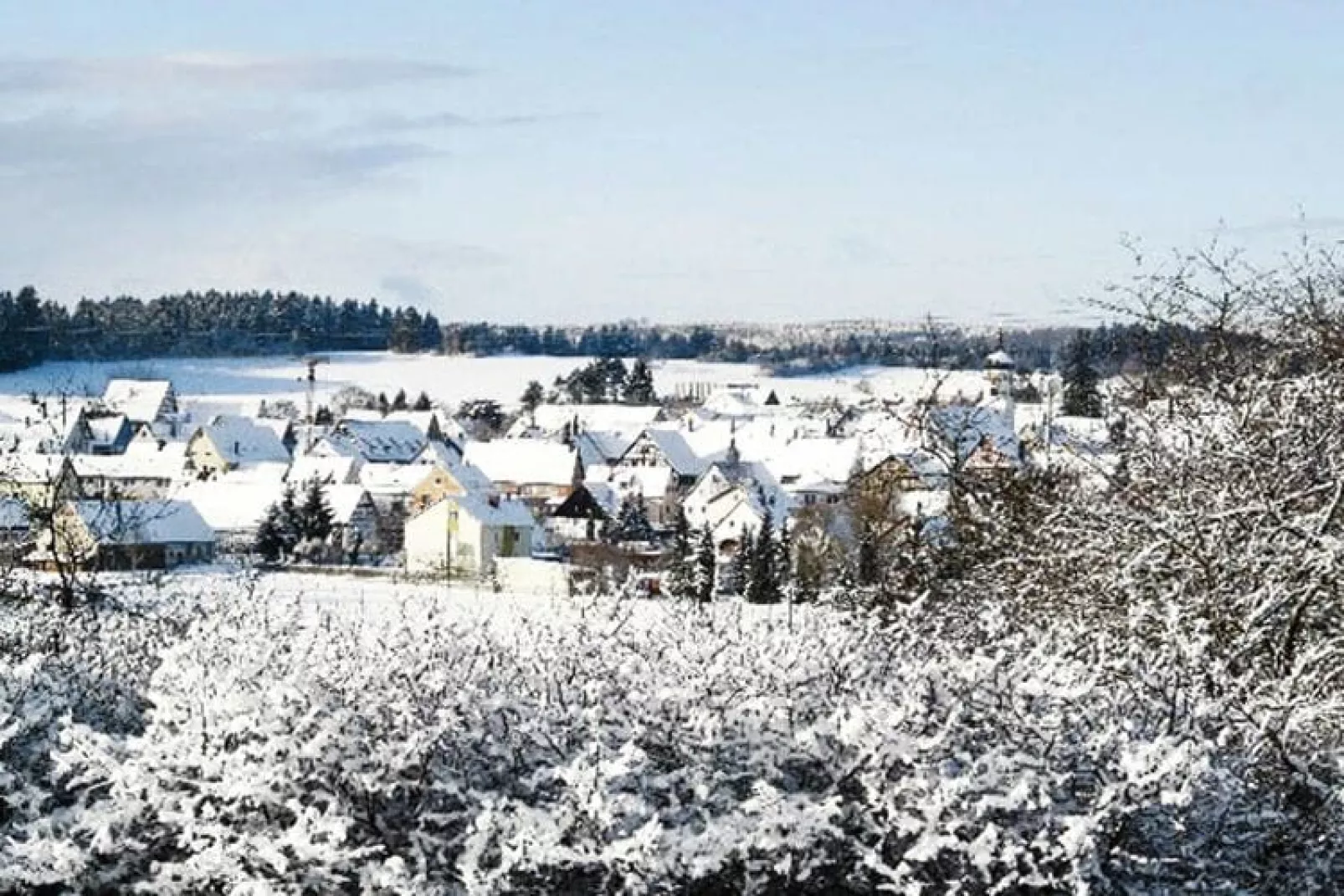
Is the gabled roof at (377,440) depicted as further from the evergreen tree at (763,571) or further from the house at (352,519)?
the evergreen tree at (763,571)

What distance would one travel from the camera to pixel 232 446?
85.7 metres

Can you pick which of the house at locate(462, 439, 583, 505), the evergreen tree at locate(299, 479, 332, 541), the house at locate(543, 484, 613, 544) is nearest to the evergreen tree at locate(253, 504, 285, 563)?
the evergreen tree at locate(299, 479, 332, 541)

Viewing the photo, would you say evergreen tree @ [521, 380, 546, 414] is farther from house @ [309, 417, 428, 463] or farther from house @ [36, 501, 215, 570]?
house @ [36, 501, 215, 570]

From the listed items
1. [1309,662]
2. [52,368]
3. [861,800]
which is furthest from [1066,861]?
[52,368]

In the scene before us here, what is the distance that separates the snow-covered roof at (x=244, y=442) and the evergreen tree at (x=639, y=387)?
143 feet

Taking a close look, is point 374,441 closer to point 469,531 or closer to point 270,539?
point 270,539

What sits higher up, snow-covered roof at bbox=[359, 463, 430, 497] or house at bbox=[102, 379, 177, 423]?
house at bbox=[102, 379, 177, 423]

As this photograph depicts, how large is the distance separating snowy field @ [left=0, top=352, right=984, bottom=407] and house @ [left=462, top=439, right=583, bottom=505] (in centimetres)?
3479

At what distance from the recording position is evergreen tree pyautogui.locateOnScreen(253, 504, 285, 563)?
159 feet

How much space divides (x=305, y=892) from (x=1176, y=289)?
26.1 feet

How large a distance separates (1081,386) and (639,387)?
111482 millimetres

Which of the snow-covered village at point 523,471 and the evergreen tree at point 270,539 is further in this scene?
the evergreen tree at point 270,539

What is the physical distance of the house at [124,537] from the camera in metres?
15.5

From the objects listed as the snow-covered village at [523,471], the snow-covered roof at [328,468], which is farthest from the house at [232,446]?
the snow-covered roof at [328,468]
